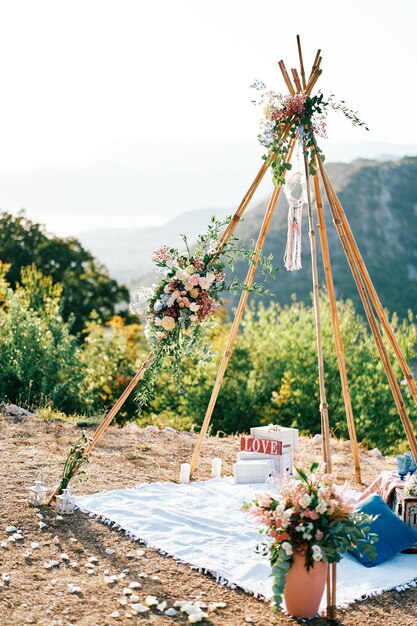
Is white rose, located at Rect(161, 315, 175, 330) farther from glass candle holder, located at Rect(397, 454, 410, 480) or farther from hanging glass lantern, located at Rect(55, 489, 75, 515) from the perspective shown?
glass candle holder, located at Rect(397, 454, 410, 480)

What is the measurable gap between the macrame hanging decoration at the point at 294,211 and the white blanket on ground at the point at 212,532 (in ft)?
7.15

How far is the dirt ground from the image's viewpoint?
177 inches

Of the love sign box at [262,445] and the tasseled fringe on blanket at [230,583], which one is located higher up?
the love sign box at [262,445]

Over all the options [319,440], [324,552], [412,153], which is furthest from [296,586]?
[412,153]

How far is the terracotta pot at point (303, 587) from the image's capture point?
4.45m

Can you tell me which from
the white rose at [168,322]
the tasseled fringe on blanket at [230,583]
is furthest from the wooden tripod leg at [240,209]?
the tasseled fringe on blanket at [230,583]

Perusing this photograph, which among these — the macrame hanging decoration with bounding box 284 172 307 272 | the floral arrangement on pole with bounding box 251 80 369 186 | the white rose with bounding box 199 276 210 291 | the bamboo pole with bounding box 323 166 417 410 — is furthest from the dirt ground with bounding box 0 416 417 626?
the floral arrangement on pole with bounding box 251 80 369 186

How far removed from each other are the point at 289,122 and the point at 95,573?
3898 mm

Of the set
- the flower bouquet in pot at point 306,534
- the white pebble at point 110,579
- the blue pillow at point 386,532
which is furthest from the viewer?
the blue pillow at point 386,532

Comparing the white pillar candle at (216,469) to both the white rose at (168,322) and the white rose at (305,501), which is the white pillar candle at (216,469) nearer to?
the white rose at (168,322)

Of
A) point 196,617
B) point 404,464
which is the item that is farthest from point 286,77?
point 196,617

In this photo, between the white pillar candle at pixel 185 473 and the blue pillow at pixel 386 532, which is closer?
the blue pillow at pixel 386 532

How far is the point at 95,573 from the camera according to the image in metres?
5.13

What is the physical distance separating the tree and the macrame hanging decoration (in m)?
18.6
